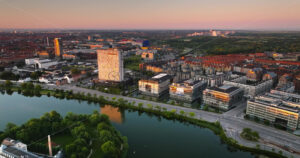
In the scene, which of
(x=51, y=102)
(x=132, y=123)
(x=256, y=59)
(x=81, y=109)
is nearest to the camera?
Result: (x=132, y=123)

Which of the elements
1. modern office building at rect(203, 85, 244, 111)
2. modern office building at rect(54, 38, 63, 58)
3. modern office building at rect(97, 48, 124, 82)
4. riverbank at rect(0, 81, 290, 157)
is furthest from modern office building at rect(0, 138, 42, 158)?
modern office building at rect(54, 38, 63, 58)

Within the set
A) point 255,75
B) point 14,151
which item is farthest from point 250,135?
point 255,75

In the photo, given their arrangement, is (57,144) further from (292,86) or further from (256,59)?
(256,59)

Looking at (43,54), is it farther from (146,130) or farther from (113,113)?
(146,130)

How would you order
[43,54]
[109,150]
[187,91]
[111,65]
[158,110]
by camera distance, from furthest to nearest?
[43,54]
[111,65]
[187,91]
[158,110]
[109,150]

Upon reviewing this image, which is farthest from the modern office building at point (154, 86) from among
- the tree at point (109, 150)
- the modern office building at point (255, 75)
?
the modern office building at point (255, 75)

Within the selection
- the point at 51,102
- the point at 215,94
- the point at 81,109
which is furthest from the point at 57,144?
the point at 215,94

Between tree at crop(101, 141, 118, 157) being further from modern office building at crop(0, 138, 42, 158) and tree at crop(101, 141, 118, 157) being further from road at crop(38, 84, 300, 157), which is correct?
road at crop(38, 84, 300, 157)
